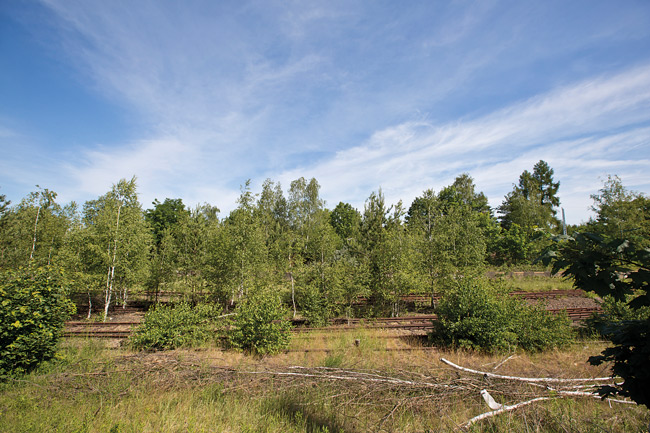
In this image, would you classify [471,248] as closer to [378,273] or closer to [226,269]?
[378,273]

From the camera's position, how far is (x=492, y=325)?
415 inches

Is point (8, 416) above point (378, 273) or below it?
below

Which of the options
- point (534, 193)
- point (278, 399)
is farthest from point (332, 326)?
point (534, 193)

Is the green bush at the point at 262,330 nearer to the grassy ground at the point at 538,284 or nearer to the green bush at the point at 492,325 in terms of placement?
the green bush at the point at 492,325

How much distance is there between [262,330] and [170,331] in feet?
11.2

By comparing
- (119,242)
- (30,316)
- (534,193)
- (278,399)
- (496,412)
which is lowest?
(496,412)

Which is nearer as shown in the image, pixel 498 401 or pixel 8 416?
pixel 8 416

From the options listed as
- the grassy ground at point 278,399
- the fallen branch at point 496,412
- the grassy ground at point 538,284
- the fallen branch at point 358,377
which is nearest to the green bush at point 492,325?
the grassy ground at point 278,399

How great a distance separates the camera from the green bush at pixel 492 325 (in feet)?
34.6

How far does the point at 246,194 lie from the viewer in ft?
56.1

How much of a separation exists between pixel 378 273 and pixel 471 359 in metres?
8.62

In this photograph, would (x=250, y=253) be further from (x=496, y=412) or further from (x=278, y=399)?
(x=496, y=412)

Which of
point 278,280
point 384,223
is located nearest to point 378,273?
point 384,223

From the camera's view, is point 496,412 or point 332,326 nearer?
point 496,412
